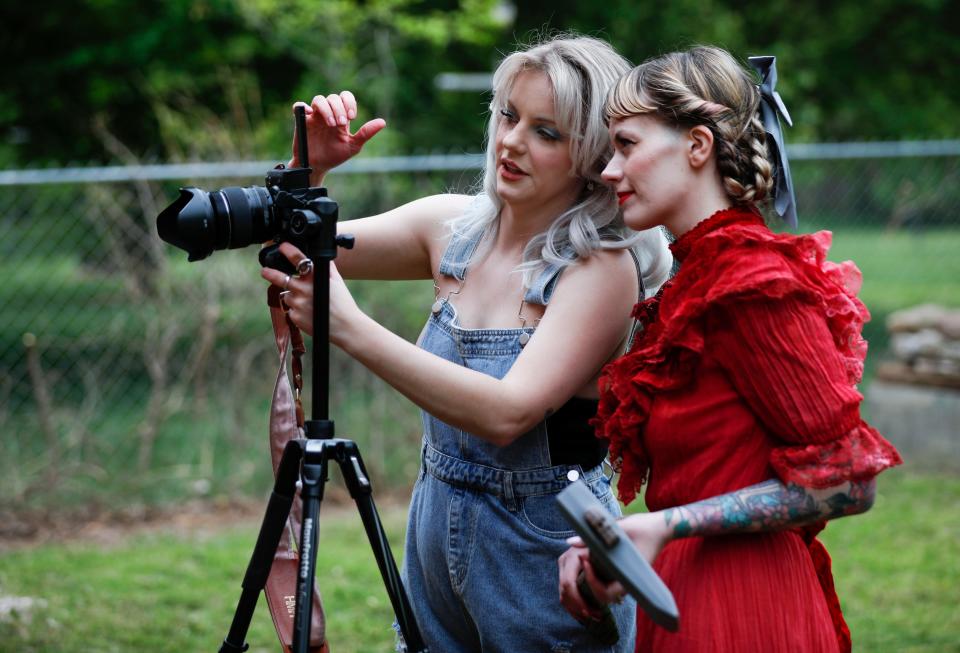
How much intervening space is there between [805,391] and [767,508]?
0.66 feet

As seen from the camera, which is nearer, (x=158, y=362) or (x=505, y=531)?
(x=505, y=531)

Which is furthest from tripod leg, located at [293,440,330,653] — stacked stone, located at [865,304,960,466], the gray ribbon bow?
stacked stone, located at [865,304,960,466]

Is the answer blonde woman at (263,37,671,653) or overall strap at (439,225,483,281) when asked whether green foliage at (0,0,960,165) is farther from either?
blonde woman at (263,37,671,653)

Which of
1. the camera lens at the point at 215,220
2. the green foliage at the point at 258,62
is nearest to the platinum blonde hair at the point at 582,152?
the camera lens at the point at 215,220

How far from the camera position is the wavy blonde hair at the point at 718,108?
183 centimetres

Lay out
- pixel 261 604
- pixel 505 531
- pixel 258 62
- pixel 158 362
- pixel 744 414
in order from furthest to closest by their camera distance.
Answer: pixel 258 62
pixel 158 362
pixel 261 604
pixel 505 531
pixel 744 414

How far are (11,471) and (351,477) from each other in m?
4.31

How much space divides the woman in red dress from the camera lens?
2.13ft

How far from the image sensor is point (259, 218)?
198cm

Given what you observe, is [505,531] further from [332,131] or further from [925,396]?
[925,396]

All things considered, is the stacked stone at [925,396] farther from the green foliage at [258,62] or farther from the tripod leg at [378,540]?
the tripod leg at [378,540]

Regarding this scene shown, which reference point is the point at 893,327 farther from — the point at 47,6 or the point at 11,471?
the point at 47,6

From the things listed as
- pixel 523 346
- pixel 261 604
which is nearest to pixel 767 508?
pixel 523 346

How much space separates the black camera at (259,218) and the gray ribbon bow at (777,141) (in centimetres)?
78
